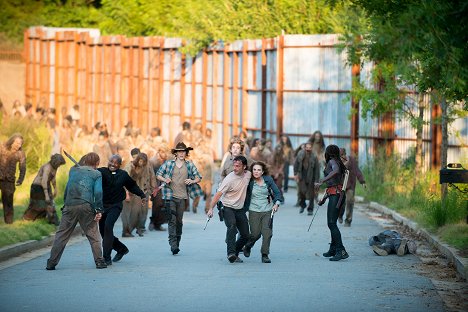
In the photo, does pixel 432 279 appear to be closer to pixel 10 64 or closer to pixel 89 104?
pixel 89 104

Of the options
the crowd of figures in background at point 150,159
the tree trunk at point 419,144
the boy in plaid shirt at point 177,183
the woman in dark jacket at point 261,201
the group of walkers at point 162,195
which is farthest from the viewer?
the tree trunk at point 419,144

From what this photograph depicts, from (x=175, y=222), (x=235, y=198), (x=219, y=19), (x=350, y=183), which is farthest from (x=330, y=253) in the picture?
(x=219, y=19)

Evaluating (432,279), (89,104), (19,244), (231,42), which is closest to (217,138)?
(231,42)

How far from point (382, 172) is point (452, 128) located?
7.15ft

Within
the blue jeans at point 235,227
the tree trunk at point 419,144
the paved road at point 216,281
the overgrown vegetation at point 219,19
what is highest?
the overgrown vegetation at point 219,19

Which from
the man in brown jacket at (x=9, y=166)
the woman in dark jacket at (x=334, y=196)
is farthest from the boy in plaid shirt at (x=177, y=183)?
the man in brown jacket at (x=9, y=166)

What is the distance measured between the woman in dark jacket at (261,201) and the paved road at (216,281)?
506 mm

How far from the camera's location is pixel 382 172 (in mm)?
30000

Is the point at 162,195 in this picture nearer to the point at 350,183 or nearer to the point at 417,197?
the point at 350,183

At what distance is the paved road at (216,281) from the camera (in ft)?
43.8

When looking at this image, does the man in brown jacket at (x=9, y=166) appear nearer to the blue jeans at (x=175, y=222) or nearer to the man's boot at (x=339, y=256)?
the blue jeans at (x=175, y=222)

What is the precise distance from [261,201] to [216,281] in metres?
2.79

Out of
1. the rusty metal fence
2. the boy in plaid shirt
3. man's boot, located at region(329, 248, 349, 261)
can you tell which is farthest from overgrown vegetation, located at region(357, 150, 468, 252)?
the boy in plaid shirt

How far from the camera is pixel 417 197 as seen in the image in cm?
2555
